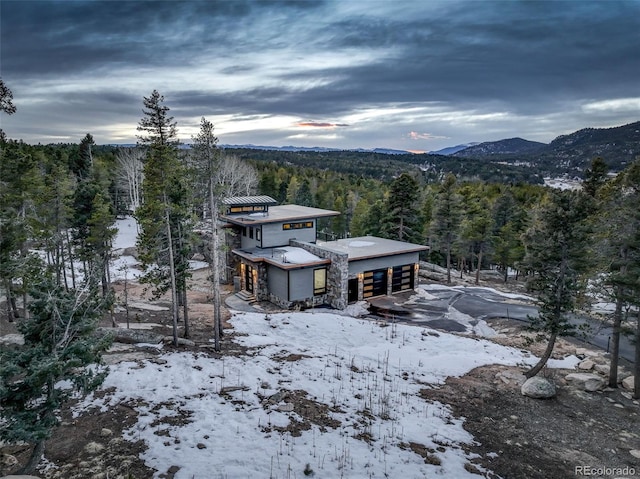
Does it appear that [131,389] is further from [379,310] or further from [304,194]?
[304,194]

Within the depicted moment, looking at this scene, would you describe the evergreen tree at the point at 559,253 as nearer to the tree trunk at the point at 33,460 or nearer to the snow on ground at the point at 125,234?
the tree trunk at the point at 33,460

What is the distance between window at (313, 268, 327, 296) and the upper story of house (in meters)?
4.34

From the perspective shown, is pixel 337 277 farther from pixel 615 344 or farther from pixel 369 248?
pixel 615 344

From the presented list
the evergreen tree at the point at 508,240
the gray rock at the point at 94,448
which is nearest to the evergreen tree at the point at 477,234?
the evergreen tree at the point at 508,240

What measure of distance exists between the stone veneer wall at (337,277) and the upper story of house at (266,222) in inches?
142

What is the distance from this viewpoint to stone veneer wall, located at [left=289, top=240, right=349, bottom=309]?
82.1 ft

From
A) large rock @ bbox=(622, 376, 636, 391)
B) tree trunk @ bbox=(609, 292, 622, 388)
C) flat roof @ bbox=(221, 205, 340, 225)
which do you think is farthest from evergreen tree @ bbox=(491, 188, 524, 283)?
tree trunk @ bbox=(609, 292, 622, 388)

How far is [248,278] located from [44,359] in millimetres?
21274

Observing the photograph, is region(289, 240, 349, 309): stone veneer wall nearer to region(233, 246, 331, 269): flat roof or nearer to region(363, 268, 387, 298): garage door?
region(233, 246, 331, 269): flat roof

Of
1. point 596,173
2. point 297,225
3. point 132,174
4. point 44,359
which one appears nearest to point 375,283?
point 297,225

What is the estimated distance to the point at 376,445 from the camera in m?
8.98

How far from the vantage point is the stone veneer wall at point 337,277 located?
82.1 ft

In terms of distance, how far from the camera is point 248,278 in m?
27.5

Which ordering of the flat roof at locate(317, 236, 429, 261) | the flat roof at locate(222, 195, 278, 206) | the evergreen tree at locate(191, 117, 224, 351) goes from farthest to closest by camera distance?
the flat roof at locate(222, 195, 278, 206) → the flat roof at locate(317, 236, 429, 261) → the evergreen tree at locate(191, 117, 224, 351)
